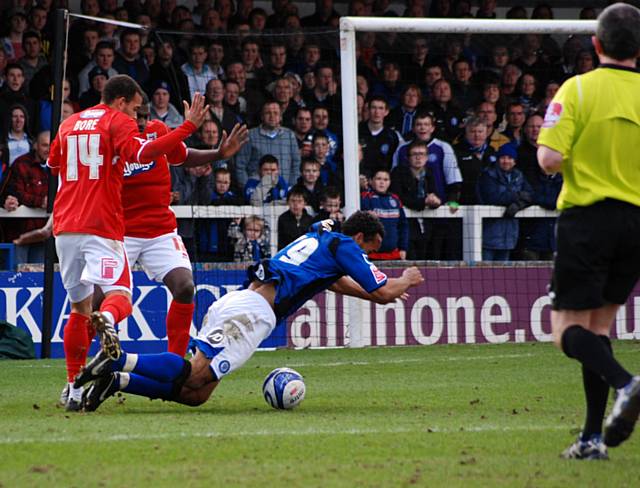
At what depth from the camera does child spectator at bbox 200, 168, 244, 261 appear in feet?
45.7

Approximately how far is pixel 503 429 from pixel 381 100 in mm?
8802

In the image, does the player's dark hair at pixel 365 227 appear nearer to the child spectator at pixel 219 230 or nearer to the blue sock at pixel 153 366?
the blue sock at pixel 153 366

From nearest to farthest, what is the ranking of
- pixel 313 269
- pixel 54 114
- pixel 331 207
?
pixel 313 269, pixel 54 114, pixel 331 207

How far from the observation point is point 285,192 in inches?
560

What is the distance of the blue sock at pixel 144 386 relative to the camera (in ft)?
24.3

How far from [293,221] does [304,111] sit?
5.41 feet

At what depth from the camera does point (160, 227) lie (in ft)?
31.1

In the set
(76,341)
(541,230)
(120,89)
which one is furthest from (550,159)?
(541,230)

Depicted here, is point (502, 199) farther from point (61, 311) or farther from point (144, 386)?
point (144, 386)

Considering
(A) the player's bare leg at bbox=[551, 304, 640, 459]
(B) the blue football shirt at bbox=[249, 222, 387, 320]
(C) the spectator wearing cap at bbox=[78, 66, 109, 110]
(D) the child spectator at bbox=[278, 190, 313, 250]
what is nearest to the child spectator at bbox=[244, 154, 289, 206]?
(D) the child spectator at bbox=[278, 190, 313, 250]

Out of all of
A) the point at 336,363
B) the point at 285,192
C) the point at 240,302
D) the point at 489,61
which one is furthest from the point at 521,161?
the point at 240,302

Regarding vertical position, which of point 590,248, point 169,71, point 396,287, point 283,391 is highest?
point 169,71

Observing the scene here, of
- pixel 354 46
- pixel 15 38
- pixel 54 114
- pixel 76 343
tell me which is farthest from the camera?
pixel 15 38

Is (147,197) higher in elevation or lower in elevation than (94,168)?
lower
